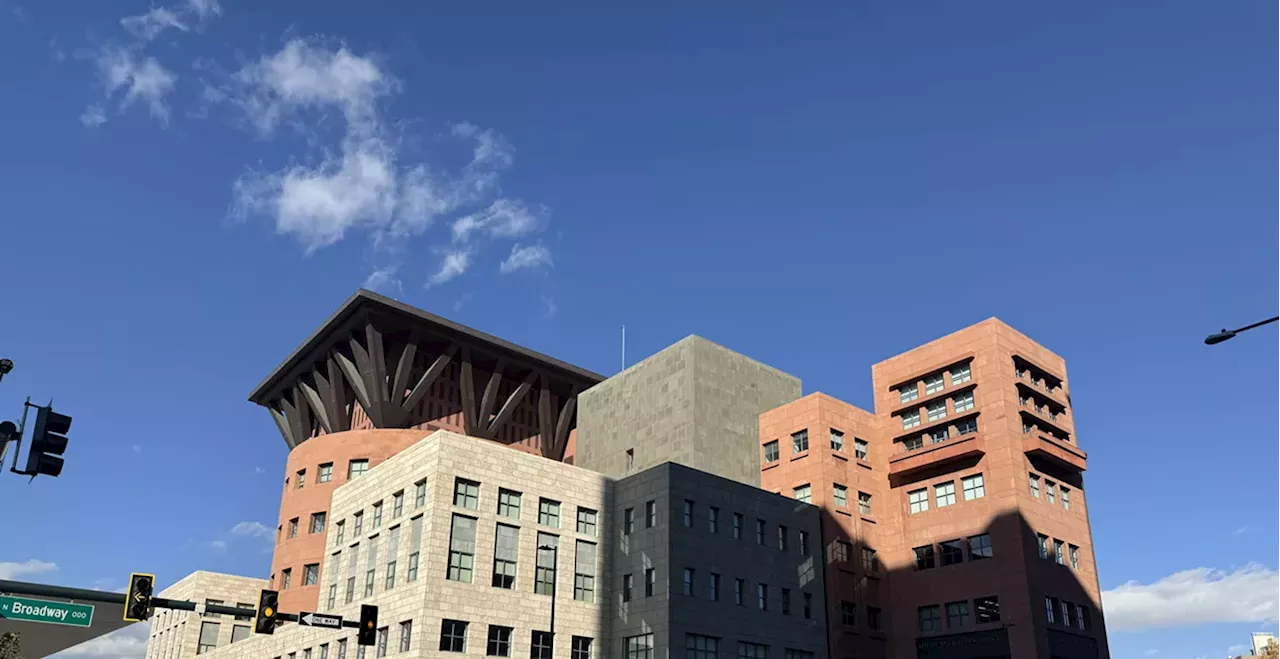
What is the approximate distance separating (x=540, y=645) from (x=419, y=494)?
1267cm

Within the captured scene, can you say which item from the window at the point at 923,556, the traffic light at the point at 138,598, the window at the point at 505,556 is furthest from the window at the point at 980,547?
the traffic light at the point at 138,598

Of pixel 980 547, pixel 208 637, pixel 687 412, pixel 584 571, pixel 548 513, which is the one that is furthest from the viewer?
pixel 208 637

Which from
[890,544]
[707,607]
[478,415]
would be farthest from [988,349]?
[478,415]

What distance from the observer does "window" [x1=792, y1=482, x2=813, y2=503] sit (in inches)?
3187

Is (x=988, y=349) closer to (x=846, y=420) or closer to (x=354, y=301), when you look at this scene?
(x=846, y=420)

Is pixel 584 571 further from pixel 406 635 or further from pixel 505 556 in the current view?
pixel 406 635

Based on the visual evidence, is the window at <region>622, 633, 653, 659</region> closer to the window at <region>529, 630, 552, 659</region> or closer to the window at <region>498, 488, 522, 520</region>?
the window at <region>529, 630, 552, 659</region>

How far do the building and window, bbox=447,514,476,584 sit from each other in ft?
0.45

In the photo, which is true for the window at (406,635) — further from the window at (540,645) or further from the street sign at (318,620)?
the street sign at (318,620)

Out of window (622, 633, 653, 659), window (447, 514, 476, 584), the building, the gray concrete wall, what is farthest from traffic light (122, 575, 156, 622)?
the gray concrete wall

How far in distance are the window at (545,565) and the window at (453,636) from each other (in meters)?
6.52

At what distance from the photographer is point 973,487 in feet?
254

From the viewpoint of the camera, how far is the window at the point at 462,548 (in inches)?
2518

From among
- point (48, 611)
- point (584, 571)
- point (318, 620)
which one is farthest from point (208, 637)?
point (48, 611)
